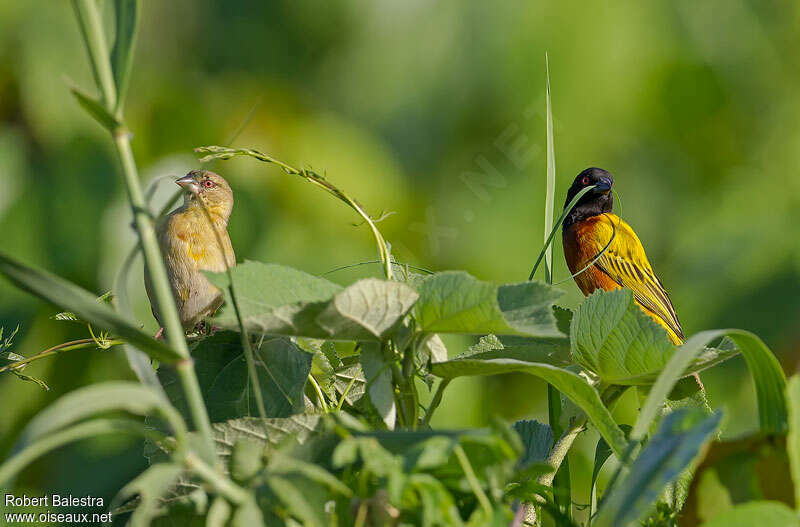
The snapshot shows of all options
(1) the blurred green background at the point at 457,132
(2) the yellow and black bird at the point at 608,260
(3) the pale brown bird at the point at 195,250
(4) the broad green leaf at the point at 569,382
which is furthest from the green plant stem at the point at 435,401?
(1) the blurred green background at the point at 457,132

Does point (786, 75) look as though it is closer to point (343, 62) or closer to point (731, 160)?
point (731, 160)

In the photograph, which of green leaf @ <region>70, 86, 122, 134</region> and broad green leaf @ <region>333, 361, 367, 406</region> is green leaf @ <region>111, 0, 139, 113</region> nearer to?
green leaf @ <region>70, 86, 122, 134</region>

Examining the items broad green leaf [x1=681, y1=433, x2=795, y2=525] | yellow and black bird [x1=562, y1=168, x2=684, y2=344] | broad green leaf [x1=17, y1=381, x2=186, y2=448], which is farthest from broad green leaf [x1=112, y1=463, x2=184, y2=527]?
yellow and black bird [x1=562, y1=168, x2=684, y2=344]

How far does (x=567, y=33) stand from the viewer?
116cm

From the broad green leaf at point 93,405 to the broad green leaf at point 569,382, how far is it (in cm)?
7

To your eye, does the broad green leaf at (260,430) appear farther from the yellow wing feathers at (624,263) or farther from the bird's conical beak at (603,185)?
the yellow wing feathers at (624,263)

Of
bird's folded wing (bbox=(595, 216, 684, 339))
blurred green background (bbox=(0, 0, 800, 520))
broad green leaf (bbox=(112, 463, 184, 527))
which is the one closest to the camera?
broad green leaf (bbox=(112, 463, 184, 527))

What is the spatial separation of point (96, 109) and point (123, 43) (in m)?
0.02

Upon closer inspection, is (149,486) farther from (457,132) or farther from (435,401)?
(457,132)

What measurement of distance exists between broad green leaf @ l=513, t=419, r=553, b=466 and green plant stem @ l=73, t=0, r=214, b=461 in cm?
11

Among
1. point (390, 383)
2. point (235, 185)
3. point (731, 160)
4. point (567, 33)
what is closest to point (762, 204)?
point (731, 160)

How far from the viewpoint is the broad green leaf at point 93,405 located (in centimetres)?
12

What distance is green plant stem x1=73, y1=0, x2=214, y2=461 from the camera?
0.44ft

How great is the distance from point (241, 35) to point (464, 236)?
55cm
